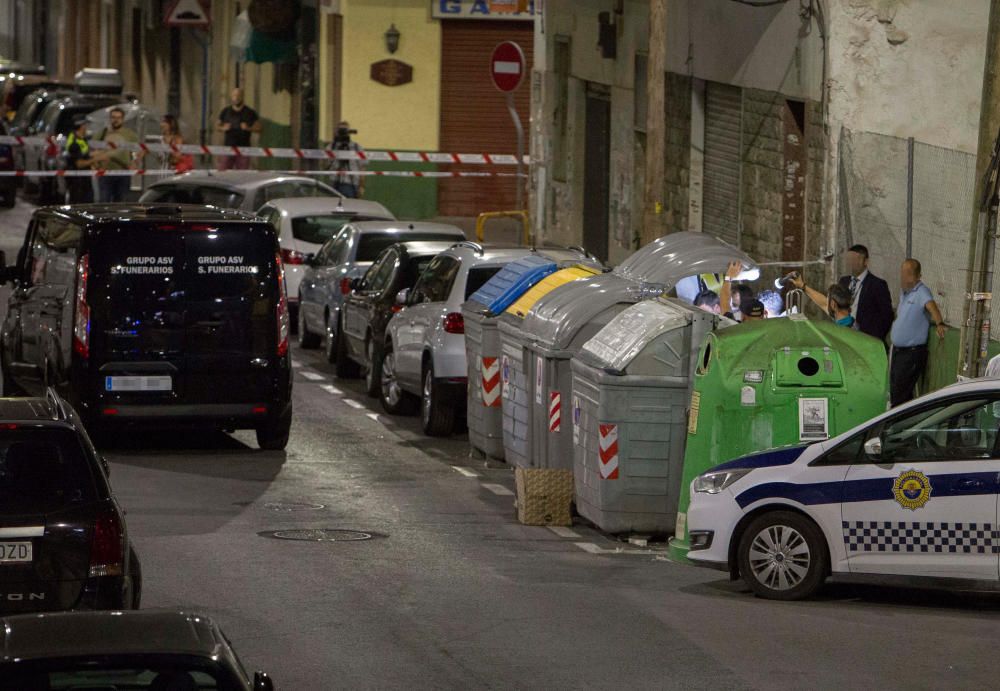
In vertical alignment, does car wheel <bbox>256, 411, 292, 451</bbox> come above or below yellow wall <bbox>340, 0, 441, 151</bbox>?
below

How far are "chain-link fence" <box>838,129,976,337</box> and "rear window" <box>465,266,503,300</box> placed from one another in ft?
12.3

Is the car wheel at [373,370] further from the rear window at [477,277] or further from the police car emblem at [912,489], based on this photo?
the police car emblem at [912,489]

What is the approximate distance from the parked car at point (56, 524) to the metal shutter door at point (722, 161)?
17116mm

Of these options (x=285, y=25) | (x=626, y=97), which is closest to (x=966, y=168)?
(x=626, y=97)

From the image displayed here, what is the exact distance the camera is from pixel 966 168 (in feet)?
61.4

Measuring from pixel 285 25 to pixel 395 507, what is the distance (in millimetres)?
30759

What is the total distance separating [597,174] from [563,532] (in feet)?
63.5

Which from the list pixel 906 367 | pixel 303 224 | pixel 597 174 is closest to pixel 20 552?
pixel 906 367

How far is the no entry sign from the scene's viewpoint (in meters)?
32.6

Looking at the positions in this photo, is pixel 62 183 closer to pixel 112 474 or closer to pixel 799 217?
pixel 799 217

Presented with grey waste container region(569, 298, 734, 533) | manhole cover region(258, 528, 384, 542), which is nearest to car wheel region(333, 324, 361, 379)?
manhole cover region(258, 528, 384, 542)

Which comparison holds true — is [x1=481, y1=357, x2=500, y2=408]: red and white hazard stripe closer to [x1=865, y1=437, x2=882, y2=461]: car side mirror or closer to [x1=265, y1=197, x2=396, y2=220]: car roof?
[x1=865, y1=437, x2=882, y2=461]: car side mirror

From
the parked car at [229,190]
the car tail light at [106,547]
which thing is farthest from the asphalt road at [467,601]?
the parked car at [229,190]

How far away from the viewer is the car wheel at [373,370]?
2080 centimetres
